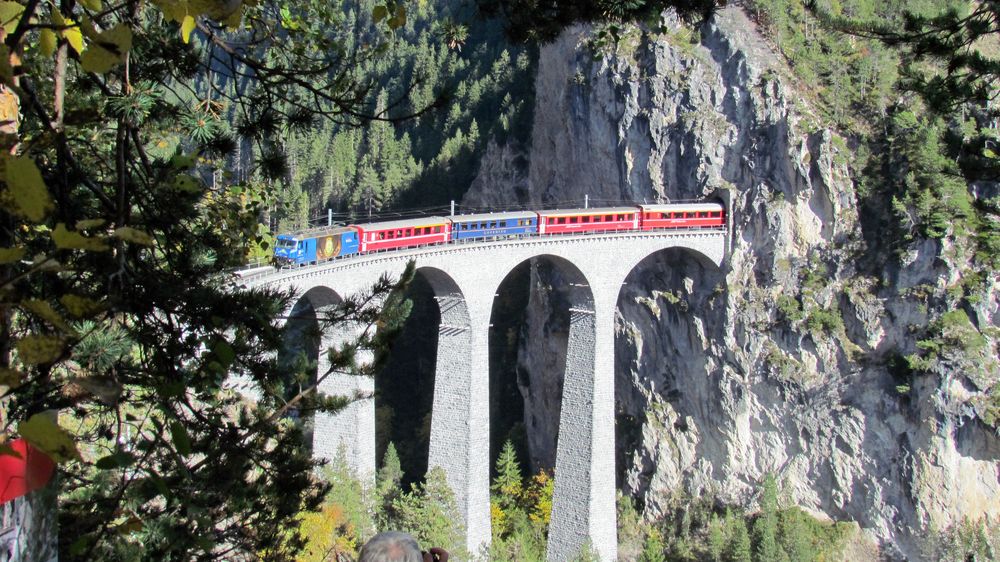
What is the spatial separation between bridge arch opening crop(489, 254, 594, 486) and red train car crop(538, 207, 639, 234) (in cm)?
699

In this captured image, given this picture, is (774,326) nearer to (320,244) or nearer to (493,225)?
(493,225)

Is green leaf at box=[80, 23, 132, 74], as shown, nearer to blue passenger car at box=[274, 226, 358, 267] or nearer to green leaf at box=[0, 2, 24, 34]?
green leaf at box=[0, 2, 24, 34]

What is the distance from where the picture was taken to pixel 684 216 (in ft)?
108

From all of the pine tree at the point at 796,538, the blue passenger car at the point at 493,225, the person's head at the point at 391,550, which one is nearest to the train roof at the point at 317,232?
the blue passenger car at the point at 493,225

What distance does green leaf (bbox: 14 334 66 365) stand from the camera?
2.90m

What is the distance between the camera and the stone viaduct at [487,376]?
26.7 meters

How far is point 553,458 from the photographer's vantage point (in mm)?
41594

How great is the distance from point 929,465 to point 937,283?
19.8 ft

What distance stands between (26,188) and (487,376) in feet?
85.2

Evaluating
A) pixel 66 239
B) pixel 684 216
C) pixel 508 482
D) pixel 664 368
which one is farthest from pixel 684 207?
pixel 66 239

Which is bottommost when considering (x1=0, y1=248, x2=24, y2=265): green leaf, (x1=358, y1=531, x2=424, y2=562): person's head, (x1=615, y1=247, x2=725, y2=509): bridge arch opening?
(x1=358, y1=531, x2=424, y2=562): person's head

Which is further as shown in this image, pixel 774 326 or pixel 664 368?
pixel 664 368

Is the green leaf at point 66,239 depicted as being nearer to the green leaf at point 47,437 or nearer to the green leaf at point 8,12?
the green leaf at point 47,437

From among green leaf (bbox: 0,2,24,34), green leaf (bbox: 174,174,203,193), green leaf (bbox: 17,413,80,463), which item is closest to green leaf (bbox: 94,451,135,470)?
green leaf (bbox: 17,413,80,463)
